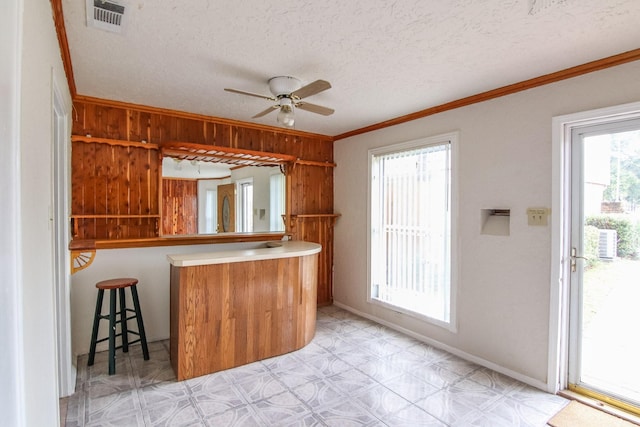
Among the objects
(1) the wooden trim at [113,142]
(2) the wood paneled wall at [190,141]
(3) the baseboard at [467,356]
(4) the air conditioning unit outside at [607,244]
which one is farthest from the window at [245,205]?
(4) the air conditioning unit outside at [607,244]

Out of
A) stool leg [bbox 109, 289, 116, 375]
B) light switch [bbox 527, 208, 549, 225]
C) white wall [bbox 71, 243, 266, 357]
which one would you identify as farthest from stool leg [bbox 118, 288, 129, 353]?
light switch [bbox 527, 208, 549, 225]

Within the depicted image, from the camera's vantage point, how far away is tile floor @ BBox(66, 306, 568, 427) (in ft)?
7.18

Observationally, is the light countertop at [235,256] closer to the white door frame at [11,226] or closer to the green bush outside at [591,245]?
the white door frame at [11,226]

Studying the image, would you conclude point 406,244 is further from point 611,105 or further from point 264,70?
point 264,70

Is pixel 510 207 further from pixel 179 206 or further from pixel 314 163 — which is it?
pixel 179 206

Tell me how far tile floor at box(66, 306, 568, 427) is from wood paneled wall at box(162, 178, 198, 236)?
1208 millimetres

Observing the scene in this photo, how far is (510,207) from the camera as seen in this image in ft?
9.06

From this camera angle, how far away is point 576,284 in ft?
8.24

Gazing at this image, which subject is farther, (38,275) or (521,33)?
(521,33)

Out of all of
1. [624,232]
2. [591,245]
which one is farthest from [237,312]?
[624,232]

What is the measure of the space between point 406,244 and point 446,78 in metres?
1.80

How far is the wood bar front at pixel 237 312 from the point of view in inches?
104

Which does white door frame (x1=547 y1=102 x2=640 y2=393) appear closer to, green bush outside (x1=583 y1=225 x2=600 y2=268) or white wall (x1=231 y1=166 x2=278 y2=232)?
green bush outside (x1=583 y1=225 x2=600 y2=268)

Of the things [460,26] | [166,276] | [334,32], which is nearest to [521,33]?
[460,26]
